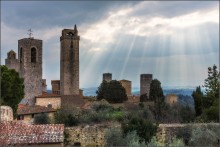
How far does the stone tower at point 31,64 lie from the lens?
156ft

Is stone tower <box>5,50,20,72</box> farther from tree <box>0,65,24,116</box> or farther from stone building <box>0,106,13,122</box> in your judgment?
stone building <box>0,106,13,122</box>

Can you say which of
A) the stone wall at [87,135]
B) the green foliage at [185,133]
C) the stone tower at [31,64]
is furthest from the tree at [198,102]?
the stone tower at [31,64]

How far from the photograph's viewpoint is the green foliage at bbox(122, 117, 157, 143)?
1546 centimetres

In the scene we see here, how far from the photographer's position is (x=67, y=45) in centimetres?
5534

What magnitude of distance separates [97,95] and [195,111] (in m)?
20.1

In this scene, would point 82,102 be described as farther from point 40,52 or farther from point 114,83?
point 40,52

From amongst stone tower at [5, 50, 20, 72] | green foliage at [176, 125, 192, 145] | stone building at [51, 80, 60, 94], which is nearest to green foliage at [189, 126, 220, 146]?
green foliage at [176, 125, 192, 145]

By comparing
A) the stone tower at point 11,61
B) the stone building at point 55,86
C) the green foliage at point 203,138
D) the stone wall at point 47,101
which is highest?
the stone tower at point 11,61

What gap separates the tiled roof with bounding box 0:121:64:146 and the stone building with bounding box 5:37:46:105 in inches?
1301

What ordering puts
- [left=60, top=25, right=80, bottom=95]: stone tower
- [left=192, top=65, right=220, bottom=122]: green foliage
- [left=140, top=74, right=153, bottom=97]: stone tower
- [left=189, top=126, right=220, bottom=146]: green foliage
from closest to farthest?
[left=189, top=126, right=220, bottom=146]: green foliage < [left=192, top=65, right=220, bottom=122]: green foliage < [left=60, top=25, right=80, bottom=95]: stone tower < [left=140, top=74, right=153, bottom=97]: stone tower

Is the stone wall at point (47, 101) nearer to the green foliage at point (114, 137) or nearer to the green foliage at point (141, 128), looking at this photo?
the green foliage at point (141, 128)

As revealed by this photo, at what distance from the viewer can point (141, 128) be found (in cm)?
1570

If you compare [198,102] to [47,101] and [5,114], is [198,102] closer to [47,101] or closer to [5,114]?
[47,101]

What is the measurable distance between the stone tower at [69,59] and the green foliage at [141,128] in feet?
127
